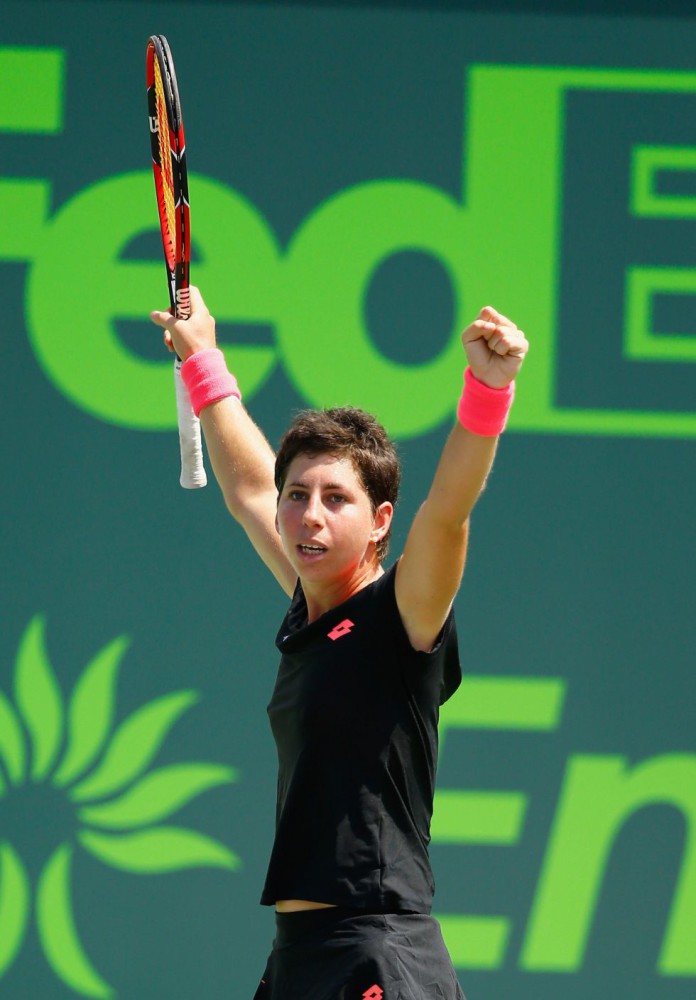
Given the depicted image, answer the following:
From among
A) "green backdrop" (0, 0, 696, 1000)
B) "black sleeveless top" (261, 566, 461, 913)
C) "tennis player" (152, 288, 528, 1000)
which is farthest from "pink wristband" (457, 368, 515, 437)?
"green backdrop" (0, 0, 696, 1000)

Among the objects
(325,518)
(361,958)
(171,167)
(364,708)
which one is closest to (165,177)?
(171,167)

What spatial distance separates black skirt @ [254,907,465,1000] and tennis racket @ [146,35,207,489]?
3.16ft

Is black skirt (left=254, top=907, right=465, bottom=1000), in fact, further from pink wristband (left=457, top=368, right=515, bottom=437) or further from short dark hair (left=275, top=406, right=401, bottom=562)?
pink wristband (left=457, top=368, right=515, bottom=437)

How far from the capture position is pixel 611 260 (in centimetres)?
452

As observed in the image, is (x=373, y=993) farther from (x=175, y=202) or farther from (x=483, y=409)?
(x=175, y=202)

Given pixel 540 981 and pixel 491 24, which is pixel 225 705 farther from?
pixel 491 24

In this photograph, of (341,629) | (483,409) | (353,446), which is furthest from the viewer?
(353,446)

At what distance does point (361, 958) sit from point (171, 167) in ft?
5.10

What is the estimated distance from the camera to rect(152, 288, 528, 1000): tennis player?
217 cm

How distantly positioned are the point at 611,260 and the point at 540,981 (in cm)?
223

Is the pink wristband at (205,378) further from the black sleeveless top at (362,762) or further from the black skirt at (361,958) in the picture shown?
the black skirt at (361,958)

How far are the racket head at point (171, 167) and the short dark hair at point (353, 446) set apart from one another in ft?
1.68

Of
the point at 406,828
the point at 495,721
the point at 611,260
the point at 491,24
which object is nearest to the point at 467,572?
the point at 495,721

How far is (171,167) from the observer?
9.45ft
